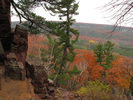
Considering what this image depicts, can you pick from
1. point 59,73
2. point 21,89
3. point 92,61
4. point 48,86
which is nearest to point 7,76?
point 21,89

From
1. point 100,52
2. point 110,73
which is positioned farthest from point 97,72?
point 100,52

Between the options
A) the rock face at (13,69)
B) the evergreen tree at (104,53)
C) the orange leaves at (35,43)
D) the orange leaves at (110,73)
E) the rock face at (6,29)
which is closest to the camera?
the rock face at (13,69)

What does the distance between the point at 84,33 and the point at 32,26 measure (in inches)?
6325

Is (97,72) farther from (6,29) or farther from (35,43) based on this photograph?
(6,29)

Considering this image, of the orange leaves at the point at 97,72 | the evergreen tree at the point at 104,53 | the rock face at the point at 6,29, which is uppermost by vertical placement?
the rock face at the point at 6,29

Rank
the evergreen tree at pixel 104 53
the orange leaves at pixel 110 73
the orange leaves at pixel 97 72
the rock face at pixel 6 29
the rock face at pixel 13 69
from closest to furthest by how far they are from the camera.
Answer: the rock face at pixel 13 69
the rock face at pixel 6 29
the orange leaves at pixel 110 73
the orange leaves at pixel 97 72
the evergreen tree at pixel 104 53

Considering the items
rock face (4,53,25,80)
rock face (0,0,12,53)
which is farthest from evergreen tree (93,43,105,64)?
rock face (4,53,25,80)

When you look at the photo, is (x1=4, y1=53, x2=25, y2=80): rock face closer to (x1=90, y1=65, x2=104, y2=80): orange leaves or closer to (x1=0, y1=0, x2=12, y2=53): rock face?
(x1=0, y1=0, x2=12, y2=53): rock face

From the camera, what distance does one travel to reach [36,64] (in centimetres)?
546

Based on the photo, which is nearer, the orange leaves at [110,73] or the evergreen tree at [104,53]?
the orange leaves at [110,73]

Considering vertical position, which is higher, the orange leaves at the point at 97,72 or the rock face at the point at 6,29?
the rock face at the point at 6,29

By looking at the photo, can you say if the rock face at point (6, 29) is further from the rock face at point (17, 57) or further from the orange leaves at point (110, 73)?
the orange leaves at point (110, 73)

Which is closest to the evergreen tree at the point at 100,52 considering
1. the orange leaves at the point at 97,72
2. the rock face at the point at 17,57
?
the orange leaves at the point at 97,72

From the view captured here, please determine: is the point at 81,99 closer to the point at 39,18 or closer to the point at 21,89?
the point at 21,89
